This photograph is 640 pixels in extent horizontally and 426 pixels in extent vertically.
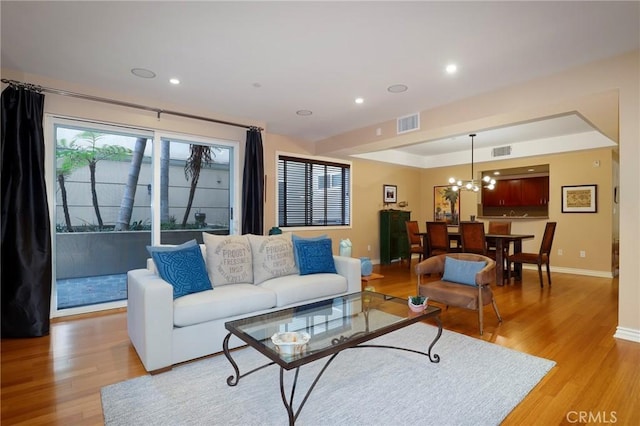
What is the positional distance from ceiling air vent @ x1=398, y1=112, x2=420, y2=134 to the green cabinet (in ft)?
9.15

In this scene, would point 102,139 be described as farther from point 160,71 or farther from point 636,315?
point 636,315

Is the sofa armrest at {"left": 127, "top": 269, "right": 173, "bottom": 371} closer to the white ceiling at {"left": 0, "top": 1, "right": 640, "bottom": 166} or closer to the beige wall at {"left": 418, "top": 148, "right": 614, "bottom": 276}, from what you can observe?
the white ceiling at {"left": 0, "top": 1, "right": 640, "bottom": 166}

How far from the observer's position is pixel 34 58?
297cm

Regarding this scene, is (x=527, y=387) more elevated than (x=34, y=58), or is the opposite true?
(x=34, y=58)

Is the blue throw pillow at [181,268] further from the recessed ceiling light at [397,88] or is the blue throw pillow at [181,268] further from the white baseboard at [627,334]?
the white baseboard at [627,334]

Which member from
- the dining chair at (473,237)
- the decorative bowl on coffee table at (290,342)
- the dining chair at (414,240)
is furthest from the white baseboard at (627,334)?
the dining chair at (414,240)

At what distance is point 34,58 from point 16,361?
2606 mm

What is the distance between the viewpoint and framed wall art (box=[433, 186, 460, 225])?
25.2ft

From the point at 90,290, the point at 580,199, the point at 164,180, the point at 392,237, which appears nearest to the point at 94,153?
the point at 164,180

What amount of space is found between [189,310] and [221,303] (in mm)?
244

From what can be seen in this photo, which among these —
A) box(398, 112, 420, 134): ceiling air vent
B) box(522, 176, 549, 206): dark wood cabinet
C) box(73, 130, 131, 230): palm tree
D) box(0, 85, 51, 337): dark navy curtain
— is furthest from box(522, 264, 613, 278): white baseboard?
box(0, 85, 51, 337): dark navy curtain

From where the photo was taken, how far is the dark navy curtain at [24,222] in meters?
3.02

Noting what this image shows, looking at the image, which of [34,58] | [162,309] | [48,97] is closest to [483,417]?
[162,309]

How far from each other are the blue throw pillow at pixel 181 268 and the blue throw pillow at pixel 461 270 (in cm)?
244
